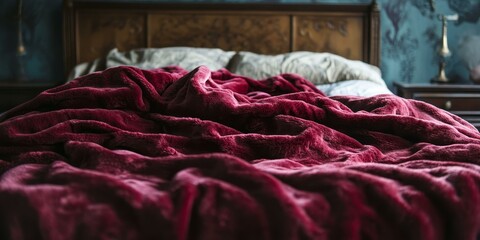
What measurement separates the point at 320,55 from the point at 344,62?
0.45ft

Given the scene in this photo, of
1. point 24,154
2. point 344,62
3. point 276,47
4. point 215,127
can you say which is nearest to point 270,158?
point 215,127

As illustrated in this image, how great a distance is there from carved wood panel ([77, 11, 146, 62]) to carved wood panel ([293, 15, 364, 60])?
2.96 feet

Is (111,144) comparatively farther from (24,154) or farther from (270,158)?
(270,158)

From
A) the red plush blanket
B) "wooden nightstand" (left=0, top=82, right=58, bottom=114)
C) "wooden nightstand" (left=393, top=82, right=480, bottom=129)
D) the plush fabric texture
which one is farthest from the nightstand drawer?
"wooden nightstand" (left=0, top=82, right=58, bottom=114)

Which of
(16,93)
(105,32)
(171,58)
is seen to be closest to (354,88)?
(171,58)

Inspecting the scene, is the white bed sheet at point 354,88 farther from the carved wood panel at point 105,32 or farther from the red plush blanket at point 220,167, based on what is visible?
the carved wood panel at point 105,32

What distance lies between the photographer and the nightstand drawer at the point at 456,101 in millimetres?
2893

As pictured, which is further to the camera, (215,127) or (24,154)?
(215,127)

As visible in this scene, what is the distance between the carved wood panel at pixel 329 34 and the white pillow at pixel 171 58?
50 centimetres

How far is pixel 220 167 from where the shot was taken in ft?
3.32

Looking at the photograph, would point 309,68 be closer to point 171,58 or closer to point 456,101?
point 171,58

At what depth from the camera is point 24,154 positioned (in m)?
1.22

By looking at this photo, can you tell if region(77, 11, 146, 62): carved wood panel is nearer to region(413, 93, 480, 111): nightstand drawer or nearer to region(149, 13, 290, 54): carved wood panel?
region(149, 13, 290, 54): carved wood panel

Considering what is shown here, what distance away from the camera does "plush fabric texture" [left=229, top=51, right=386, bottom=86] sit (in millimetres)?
2703
